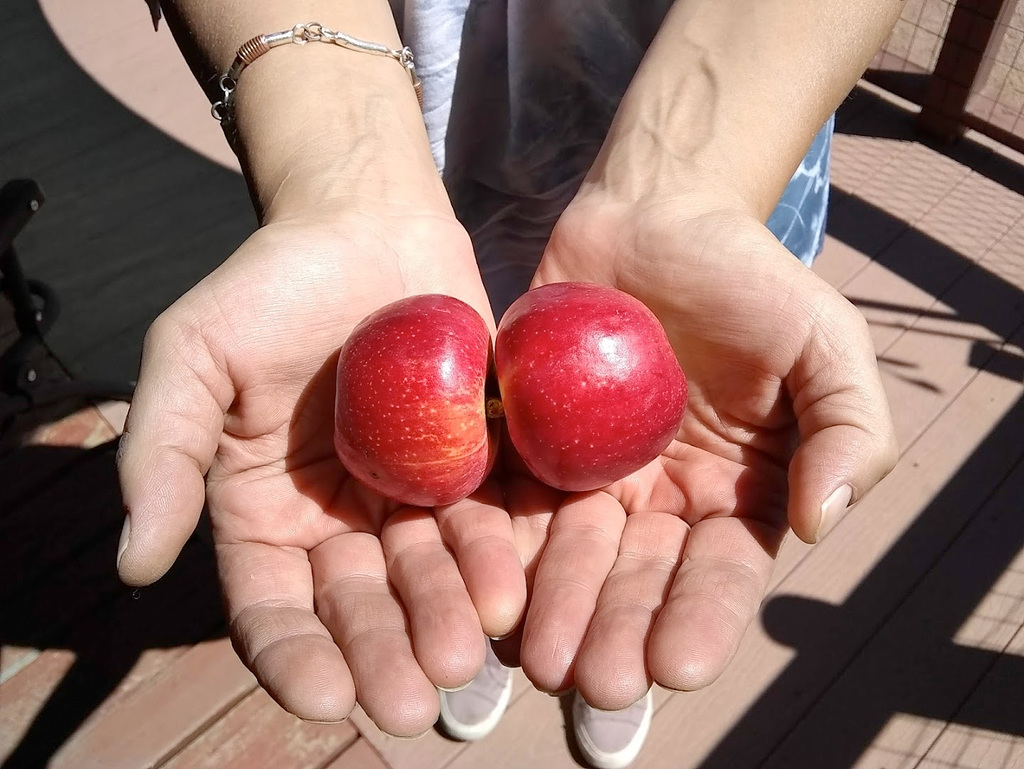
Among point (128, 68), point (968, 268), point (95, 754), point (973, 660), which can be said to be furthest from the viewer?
point (128, 68)

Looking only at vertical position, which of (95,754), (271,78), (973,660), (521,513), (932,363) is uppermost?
(271,78)

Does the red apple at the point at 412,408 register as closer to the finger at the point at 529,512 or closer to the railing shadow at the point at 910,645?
the finger at the point at 529,512

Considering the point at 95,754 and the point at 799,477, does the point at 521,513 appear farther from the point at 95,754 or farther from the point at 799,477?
the point at 95,754

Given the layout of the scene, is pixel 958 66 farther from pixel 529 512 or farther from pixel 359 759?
pixel 359 759

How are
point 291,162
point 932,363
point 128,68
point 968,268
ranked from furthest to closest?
point 128,68 < point 968,268 < point 932,363 < point 291,162

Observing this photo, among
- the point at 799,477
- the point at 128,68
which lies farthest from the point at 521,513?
the point at 128,68

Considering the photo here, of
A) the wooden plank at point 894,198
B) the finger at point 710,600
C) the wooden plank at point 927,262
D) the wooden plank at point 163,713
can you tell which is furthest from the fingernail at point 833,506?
the wooden plank at point 894,198
